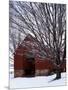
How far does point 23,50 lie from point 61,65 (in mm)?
456

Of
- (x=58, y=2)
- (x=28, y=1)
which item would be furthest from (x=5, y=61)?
(x=58, y=2)

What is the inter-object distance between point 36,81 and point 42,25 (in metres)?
0.61

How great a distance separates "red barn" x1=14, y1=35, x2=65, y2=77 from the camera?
224 centimetres

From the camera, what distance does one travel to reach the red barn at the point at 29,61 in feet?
7.36

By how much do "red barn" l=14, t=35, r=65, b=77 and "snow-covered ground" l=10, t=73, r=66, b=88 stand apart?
0.05 meters

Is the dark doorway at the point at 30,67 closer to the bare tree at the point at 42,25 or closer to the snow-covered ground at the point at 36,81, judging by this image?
the snow-covered ground at the point at 36,81

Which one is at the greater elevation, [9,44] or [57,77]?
[9,44]

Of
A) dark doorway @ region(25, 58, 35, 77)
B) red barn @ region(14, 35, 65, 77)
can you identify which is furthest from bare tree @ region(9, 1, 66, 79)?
dark doorway @ region(25, 58, 35, 77)

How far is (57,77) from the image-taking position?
7.61 feet

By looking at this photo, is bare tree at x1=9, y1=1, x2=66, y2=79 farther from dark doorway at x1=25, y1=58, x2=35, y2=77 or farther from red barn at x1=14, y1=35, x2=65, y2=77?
dark doorway at x1=25, y1=58, x2=35, y2=77

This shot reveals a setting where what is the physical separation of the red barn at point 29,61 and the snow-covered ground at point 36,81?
0.15ft

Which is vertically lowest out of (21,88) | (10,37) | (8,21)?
(21,88)

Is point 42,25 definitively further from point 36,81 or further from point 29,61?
point 36,81

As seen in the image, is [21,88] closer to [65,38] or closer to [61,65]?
[61,65]
